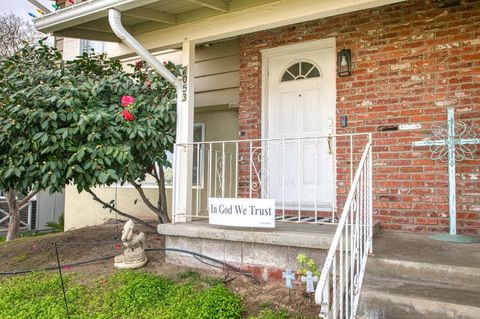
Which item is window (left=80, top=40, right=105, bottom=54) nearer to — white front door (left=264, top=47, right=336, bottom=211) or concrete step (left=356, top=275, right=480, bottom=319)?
white front door (left=264, top=47, right=336, bottom=211)

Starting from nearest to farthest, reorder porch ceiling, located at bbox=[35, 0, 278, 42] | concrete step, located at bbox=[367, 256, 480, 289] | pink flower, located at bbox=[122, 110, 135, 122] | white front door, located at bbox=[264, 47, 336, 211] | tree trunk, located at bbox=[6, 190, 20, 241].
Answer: concrete step, located at bbox=[367, 256, 480, 289] → porch ceiling, located at bbox=[35, 0, 278, 42] → pink flower, located at bbox=[122, 110, 135, 122] → white front door, located at bbox=[264, 47, 336, 211] → tree trunk, located at bbox=[6, 190, 20, 241]

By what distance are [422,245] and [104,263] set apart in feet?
10.3

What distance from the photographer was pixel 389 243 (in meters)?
3.26

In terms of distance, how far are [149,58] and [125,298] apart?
2392 millimetres

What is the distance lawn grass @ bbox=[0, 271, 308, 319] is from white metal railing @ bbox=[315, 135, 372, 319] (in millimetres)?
532

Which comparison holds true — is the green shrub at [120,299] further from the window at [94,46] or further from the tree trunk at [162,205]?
the window at [94,46]

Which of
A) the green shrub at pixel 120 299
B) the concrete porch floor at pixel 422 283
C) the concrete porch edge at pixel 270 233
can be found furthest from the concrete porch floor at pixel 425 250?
the green shrub at pixel 120 299

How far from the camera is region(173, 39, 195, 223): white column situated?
4180mm

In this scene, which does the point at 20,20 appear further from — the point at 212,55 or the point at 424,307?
the point at 424,307

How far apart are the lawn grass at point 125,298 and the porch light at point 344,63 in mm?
2700

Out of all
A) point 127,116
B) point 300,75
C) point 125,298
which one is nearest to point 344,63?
point 300,75

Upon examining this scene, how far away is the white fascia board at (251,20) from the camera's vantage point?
3494 millimetres

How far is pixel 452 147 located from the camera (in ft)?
11.1

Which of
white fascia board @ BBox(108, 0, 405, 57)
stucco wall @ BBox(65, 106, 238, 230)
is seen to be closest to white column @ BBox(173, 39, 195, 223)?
white fascia board @ BBox(108, 0, 405, 57)
